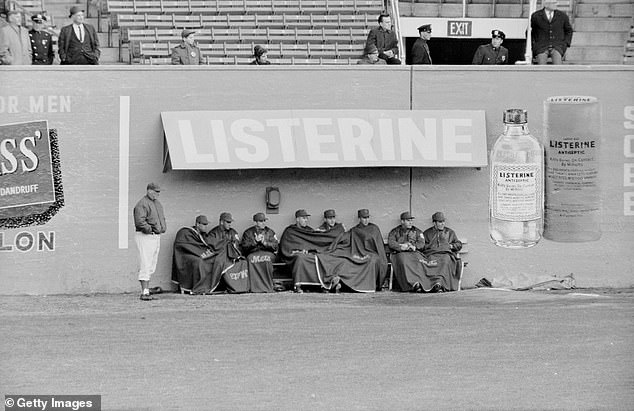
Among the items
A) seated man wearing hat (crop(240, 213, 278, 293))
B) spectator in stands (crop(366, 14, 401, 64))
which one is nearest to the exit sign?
spectator in stands (crop(366, 14, 401, 64))

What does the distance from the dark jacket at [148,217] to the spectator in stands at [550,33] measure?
7.32 meters

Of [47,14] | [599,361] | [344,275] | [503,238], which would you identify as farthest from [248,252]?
[503,238]

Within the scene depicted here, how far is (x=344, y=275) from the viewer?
1598 centimetres

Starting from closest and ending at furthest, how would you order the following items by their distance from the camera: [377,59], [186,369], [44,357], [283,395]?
1. [283,395]
2. [186,369]
3. [44,357]
4. [377,59]

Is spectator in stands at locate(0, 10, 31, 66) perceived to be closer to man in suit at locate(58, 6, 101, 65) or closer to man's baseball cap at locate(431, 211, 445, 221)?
man in suit at locate(58, 6, 101, 65)

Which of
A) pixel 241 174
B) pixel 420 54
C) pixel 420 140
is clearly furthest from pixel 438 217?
pixel 420 54

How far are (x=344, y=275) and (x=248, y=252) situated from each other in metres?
1.48

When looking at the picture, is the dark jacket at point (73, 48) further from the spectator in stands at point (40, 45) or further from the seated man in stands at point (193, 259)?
the seated man in stands at point (193, 259)

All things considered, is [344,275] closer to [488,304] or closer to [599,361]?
[488,304]

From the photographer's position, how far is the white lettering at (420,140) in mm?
16219

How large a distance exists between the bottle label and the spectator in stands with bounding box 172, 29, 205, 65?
14141 mm

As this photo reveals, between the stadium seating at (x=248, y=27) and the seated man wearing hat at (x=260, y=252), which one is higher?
the stadium seating at (x=248, y=27)

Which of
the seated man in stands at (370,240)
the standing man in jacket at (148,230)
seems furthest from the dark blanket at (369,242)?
the standing man in jacket at (148,230)

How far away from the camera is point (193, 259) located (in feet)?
52.2
